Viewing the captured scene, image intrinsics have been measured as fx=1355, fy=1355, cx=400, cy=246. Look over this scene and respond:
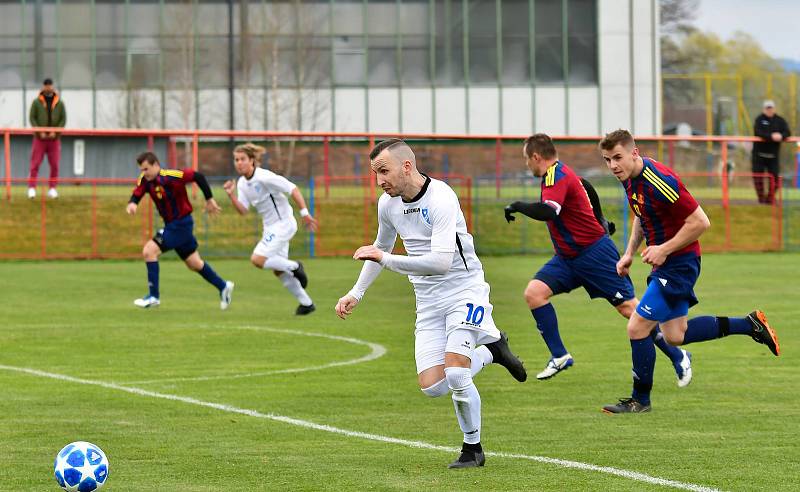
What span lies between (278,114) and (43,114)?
19681 mm

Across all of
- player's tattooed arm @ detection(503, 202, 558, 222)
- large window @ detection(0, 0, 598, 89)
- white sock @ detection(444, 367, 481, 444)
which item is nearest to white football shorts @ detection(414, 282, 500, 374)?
white sock @ detection(444, 367, 481, 444)

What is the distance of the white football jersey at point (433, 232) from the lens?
7820 millimetres

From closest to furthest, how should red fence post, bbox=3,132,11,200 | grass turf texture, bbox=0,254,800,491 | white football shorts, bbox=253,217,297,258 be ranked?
grass turf texture, bbox=0,254,800,491, white football shorts, bbox=253,217,297,258, red fence post, bbox=3,132,11,200

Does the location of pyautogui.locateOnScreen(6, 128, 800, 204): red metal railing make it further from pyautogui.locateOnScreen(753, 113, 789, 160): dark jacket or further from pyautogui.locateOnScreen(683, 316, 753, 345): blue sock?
pyautogui.locateOnScreen(683, 316, 753, 345): blue sock

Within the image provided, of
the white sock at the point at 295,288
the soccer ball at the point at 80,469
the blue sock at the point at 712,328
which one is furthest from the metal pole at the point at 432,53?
the soccer ball at the point at 80,469

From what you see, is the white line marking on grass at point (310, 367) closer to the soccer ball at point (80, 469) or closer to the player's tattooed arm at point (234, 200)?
the player's tattooed arm at point (234, 200)

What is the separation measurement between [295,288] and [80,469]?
35.7 ft

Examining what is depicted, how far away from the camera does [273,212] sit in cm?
1834

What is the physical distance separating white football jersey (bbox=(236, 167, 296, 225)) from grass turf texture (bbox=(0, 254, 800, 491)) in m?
1.32

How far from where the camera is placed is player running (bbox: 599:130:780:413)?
948 cm

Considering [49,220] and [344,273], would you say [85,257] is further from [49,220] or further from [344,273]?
[344,273]

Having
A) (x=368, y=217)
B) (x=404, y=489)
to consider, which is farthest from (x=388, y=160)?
(x=368, y=217)

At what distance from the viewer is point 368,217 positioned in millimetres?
29781

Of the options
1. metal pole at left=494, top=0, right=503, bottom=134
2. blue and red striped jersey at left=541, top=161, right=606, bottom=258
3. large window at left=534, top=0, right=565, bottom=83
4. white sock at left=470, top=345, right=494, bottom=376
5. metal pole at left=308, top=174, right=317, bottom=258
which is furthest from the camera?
large window at left=534, top=0, right=565, bottom=83
